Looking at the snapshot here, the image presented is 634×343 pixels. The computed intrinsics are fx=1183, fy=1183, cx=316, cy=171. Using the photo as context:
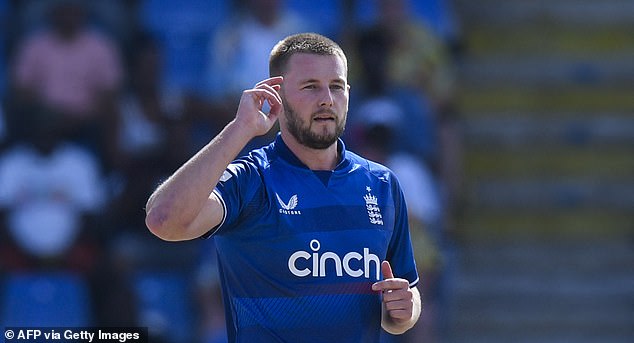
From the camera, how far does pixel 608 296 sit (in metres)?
10.3

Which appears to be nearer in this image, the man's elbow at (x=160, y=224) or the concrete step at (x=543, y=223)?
the man's elbow at (x=160, y=224)

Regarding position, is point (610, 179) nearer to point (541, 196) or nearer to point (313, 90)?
point (541, 196)

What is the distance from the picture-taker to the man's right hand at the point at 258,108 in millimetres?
4133

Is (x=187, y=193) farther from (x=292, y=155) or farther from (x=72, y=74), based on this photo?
(x=72, y=74)

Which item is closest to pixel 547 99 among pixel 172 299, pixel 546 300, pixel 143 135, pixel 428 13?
pixel 428 13

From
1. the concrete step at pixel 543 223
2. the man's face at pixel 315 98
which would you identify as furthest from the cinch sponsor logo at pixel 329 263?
the concrete step at pixel 543 223

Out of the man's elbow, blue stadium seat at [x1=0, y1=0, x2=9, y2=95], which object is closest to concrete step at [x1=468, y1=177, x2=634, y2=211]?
blue stadium seat at [x1=0, y1=0, x2=9, y2=95]

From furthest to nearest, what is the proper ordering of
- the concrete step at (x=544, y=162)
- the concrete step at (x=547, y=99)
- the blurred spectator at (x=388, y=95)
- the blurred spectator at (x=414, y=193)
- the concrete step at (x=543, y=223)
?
the concrete step at (x=547, y=99)
the concrete step at (x=544, y=162)
the concrete step at (x=543, y=223)
the blurred spectator at (x=388, y=95)
the blurred spectator at (x=414, y=193)

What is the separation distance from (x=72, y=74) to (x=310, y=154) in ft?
19.2

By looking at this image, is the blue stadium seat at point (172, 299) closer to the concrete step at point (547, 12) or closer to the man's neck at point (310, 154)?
the concrete step at point (547, 12)

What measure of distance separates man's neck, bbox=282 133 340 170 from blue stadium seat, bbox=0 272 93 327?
16.6 ft

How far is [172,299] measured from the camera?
9.56 m

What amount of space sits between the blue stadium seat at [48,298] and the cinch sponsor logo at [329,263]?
17.1 ft

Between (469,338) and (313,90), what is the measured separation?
6279 millimetres
